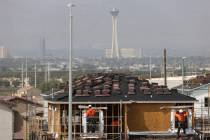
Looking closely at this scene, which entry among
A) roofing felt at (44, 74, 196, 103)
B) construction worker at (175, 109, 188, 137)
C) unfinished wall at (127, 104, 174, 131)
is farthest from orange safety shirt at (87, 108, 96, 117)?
construction worker at (175, 109, 188, 137)

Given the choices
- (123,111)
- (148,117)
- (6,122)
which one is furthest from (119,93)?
(6,122)

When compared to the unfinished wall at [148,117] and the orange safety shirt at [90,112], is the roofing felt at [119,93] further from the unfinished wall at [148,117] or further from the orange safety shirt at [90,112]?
the orange safety shirt at [90,112]

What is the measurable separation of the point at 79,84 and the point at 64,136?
509 centimetres

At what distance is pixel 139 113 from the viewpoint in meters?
38.2

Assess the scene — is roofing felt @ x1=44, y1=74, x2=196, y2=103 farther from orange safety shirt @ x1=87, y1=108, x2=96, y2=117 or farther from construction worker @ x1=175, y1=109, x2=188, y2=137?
construction worker @ x1=175, y1=109, x2=188, y2=137

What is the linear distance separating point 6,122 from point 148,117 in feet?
80.1

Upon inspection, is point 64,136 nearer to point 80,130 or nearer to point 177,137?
point 80,130

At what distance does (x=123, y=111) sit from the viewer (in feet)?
124

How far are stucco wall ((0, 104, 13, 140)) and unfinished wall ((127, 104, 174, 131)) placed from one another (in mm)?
23411

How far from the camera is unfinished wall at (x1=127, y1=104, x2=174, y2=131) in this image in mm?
38000

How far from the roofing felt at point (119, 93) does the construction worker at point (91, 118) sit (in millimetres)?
1453

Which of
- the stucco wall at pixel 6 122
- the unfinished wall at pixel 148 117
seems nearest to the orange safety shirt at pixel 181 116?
the unfinished wall at pixel 148 117

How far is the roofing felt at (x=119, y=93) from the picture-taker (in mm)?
37750

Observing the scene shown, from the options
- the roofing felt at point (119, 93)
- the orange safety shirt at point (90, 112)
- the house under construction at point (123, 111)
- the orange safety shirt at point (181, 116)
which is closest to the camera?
the orange safety shirt at point (90, 112)
